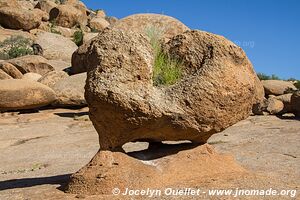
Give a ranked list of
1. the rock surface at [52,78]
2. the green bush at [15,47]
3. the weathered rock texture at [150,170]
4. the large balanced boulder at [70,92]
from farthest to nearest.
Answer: the green bush at [15,47] → the rock surface at [52,78] → the large balanced boulder at [70,92] → the weathered rock texture at [150,170]

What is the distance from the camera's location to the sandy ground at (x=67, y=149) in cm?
516

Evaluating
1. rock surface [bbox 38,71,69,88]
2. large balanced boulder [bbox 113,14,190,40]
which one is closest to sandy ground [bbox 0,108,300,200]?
rock surface [bbox 38,71,69,88]

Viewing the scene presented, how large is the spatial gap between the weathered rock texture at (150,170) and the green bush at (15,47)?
19.3m

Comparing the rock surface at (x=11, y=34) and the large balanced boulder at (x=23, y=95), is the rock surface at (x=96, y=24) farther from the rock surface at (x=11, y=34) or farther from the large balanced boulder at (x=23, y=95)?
the large balanced boulder at (x=23, y=95)

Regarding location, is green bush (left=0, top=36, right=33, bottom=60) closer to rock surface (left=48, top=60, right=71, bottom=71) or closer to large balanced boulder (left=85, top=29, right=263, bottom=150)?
rock surface (left=48, top=60, right=71, bottom=71)

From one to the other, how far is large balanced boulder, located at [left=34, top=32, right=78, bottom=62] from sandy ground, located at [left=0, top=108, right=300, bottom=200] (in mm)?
8921

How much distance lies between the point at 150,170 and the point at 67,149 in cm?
479

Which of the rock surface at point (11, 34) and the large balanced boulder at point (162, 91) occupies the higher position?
the rock surface at point (11, 34)

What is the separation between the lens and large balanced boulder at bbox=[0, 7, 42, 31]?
26562 millimetres

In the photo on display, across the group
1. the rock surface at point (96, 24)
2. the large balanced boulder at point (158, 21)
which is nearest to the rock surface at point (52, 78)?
the large balanced boulder at point (158, 21)

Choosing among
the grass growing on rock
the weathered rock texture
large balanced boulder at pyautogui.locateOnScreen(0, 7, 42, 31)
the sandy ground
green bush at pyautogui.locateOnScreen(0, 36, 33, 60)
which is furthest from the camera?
large balanced boulder at pyautogui.locateOnScreen(0, 7, 42, 31)

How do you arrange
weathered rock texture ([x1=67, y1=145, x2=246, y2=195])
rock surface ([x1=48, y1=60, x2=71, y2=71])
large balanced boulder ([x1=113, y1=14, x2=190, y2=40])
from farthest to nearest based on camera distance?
rock surface ([x1=48, y1=60, x2=71, y2=71]), large balanced boulder ([x1=113, y1=14, x2=190, y2=40]), weathered rock texture ([x1=67, y1=145, x2=246, y2=195])

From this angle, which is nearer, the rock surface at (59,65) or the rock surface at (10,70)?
the rock surface at (10,70)

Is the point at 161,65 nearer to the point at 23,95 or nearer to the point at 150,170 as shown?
the point at 150,170
